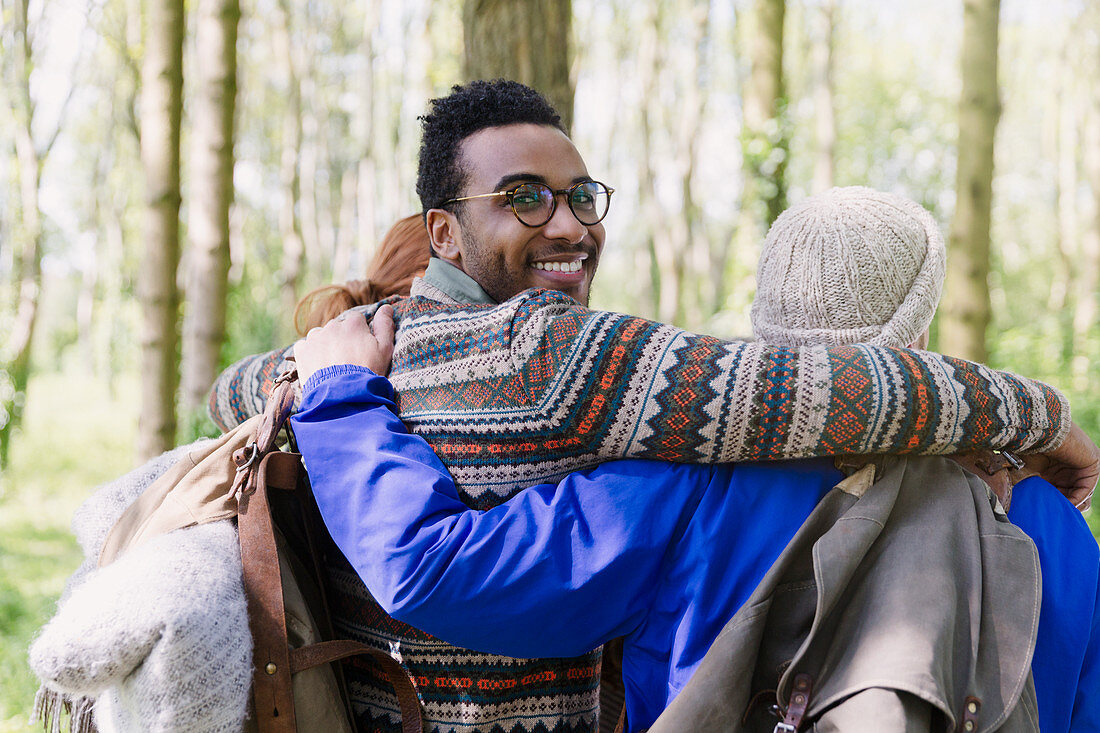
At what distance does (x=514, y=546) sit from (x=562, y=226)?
93 cm

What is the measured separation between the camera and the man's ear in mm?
2387

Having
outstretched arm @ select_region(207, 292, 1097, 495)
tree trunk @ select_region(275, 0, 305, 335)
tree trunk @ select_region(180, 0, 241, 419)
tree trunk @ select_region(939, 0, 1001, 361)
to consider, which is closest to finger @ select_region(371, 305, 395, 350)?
outstretched arm @ select_region(207, 292, 1097, 495)

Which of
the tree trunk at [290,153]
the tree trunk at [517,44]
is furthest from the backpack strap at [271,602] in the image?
the tree trunk at [290,153]

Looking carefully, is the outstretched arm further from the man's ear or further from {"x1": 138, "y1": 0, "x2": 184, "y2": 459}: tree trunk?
{"x1": 138, "y1": 0, "x2": 184, "y2": 459}: tree trunk

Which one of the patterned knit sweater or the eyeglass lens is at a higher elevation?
the eyeglass lens

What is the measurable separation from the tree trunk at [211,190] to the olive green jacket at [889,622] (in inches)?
161

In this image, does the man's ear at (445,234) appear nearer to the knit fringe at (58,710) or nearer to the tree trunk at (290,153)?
the knit fringe at (58,710)

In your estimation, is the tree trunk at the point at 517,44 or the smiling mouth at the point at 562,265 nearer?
the smiling mouth at the point at 562,265

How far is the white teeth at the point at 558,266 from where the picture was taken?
7.64 feet

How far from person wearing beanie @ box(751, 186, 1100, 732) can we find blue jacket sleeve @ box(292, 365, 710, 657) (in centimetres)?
40

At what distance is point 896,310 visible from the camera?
5.94ft

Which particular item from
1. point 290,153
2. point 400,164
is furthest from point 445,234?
point 400,164

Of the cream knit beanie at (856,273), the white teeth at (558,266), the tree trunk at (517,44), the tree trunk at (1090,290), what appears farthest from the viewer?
the tree trunk at (1090,290)

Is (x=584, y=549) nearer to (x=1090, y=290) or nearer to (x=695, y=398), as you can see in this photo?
(x=695, y=398)
